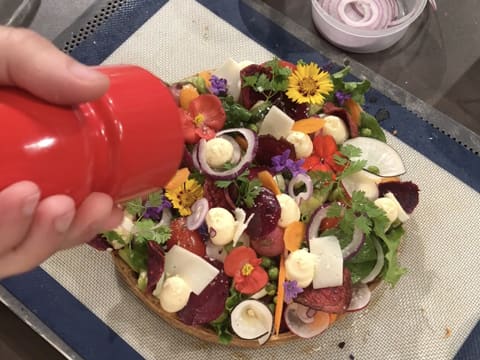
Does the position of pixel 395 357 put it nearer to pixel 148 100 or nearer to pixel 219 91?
pixel 219 91

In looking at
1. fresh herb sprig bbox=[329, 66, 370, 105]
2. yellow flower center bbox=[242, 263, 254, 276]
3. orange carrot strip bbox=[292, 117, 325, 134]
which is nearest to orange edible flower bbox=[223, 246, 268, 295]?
yellow flower center bbox=[242, 263, 254, 276]

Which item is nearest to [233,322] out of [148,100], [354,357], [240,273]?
[240,273]

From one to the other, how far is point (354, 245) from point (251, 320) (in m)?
0.19

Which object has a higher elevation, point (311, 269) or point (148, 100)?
point (148, 100)

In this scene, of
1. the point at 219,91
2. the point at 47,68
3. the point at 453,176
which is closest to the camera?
the point at 47,68

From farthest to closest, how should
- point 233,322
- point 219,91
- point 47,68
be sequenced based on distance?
point 219,91
point 233,322
point 47,68

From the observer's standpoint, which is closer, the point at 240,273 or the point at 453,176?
the point at 240,273

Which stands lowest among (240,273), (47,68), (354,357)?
(354,357)

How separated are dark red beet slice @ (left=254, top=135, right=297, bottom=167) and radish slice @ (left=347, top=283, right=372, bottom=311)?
0.22m

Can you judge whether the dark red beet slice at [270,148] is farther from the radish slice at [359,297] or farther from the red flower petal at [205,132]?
the radish slice at [359,297]

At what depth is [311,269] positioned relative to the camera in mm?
841

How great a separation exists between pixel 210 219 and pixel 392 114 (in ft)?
1.63

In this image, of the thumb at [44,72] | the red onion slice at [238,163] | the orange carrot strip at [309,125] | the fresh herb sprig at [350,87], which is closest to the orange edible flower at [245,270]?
the red onion slice at [238,163]

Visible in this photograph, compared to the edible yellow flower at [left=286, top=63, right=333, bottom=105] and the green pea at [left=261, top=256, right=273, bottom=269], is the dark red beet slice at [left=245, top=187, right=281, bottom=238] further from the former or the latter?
the edible yellow flower at [left=286, top=63, right=333, bottom=105]
